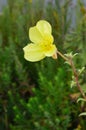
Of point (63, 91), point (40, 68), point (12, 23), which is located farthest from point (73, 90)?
point (12, 23)

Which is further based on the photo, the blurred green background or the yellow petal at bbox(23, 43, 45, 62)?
the blurred green background

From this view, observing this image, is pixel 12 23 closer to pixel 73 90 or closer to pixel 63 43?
pixel 63 43

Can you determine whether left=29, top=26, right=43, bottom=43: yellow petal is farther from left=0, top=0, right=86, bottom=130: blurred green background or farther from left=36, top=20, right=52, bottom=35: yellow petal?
left=0, top=0, right=86, bottom=130: blurred green background

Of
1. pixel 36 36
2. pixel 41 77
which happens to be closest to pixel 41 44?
pixel 36 36

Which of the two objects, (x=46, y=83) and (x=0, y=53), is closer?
(x=46, y=83)

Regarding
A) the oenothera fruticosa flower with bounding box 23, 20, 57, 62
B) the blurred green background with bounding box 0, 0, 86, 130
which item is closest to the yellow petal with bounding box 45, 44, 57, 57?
the oenothera fruticosa flower with bounding box 23, 20, 57, 62

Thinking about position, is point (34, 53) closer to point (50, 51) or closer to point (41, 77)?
point (50, 51)

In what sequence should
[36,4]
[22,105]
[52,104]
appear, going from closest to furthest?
[52,104], [22,105], [36,4]

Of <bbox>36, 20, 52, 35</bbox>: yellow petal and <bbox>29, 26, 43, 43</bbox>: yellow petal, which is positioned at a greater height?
<bbox>36, 20, 52, 35</bbox>: yellow petal

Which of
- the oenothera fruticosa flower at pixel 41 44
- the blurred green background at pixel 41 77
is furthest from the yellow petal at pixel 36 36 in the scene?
the blurred green background at pixel 41 77
